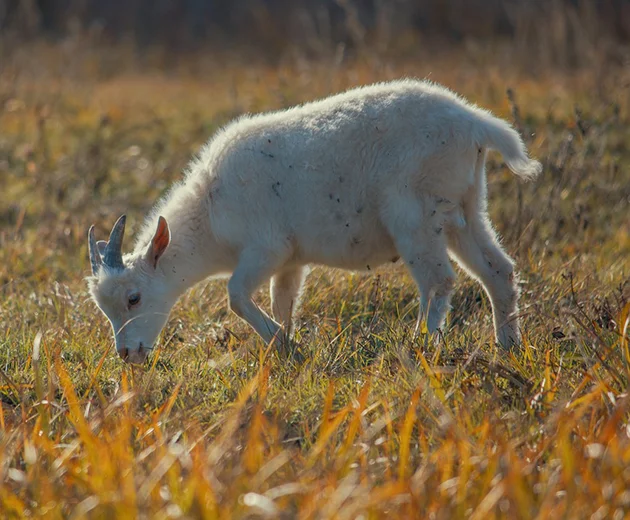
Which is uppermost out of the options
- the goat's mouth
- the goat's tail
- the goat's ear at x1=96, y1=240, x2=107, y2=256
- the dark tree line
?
the goat's tail

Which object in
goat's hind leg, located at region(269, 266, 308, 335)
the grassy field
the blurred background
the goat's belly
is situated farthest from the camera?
the blurred background

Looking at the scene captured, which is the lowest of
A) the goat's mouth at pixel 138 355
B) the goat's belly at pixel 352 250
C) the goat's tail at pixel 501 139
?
the goat's mouth at pixel 138 355

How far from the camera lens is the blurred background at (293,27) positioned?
48.9ft

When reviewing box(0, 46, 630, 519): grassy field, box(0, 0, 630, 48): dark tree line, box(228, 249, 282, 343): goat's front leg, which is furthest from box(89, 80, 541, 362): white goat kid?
box(0, 0, 630, 48): dark tree line

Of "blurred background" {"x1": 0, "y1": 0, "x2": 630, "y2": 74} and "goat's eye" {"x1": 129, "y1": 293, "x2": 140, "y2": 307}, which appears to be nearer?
"goat's eye" {"x1": 129, "y1": 293, "x2": 140, "y2": 307}

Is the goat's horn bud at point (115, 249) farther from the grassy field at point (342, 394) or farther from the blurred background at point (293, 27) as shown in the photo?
the blurred background at point (293, 27)

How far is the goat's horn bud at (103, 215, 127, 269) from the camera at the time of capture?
522 centimetres

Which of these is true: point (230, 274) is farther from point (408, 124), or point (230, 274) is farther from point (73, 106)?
point (73, 106)

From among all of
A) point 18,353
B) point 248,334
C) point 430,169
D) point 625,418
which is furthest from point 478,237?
point 18,353

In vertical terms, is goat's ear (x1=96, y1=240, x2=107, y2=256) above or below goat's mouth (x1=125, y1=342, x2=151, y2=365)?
above

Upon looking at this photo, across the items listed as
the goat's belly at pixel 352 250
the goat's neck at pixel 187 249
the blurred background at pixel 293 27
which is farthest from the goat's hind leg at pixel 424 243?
the blurred background at pixel 293 27

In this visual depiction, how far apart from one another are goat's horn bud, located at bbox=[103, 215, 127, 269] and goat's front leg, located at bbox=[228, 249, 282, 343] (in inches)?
24.4

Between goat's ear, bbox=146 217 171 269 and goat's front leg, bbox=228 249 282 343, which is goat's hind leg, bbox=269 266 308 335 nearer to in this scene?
goat's front leg, bbox=228 249 282 343

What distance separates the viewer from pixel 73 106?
Result: 43.9ft
